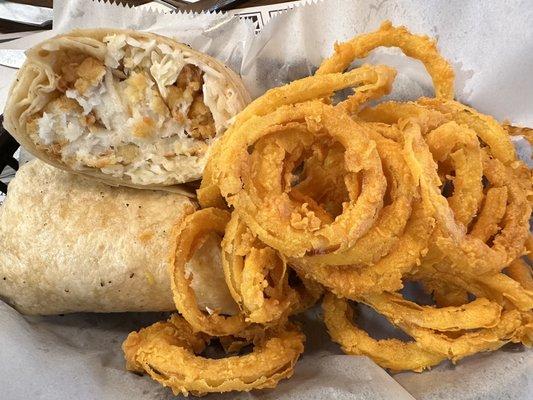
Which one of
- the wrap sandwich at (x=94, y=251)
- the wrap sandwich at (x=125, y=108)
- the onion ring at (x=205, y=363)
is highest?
the wrap sandwich at (x=125, y=108)

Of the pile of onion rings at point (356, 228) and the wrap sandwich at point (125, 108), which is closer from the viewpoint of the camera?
the pile of onion rings at point (356, 228)

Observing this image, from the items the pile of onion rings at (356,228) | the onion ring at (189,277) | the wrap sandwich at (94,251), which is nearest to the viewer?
the pile of onion rings at (356,228)

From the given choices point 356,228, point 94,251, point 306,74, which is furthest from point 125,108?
point 356,228

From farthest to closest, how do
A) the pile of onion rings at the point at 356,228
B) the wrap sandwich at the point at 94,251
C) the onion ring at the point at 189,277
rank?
the wrap sandwich at the point at 94,251 → the onion ring at the point at 189,277 → the pile of onion rings at the point at 356,228

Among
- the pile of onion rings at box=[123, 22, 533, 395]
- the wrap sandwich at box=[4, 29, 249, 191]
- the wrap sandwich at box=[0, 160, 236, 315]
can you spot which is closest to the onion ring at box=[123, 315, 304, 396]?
the pile of onion rings at box=[123, 22, 533, 395]

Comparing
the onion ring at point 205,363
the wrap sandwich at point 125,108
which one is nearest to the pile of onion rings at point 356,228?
the onion ring at point 205,363

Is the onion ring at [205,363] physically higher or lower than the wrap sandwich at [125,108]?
lower

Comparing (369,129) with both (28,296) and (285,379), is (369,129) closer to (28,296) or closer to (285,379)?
(285,379)

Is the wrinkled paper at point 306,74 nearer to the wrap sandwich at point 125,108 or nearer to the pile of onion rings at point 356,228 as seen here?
the pile of onion rings at point 356,228
